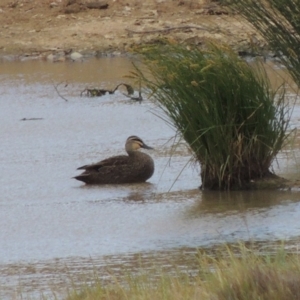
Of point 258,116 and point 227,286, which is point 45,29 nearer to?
point 258,116

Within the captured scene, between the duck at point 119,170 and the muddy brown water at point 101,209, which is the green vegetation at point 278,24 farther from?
the duck at point 119,170

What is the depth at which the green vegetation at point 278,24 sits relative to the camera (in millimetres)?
8117

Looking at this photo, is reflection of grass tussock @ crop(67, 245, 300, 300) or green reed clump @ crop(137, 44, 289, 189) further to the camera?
green reed clump @ crop(137, 44, 289, 189)

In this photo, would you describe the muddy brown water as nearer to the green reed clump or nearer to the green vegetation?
the green reed clump

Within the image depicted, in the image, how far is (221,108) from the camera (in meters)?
8.80

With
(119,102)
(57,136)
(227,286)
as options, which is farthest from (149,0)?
(227,286)

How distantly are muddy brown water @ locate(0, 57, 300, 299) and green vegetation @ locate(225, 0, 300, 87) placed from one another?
108 cm

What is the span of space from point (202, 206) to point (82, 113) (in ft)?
19.6

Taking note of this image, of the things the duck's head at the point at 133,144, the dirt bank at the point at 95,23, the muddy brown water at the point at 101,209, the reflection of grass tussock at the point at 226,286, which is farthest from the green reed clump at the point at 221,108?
the dirt bank at the point at 95,23

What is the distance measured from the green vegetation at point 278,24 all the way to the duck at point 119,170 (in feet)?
6.65

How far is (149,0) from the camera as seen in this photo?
2208cm

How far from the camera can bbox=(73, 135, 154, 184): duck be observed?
9958 millimetres

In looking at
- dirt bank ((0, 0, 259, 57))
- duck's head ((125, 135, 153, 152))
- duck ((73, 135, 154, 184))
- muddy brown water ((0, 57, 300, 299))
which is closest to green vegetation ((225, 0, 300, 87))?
muddy brown water ((0, 57, 300, 299))

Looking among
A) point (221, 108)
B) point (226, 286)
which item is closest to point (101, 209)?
point (221, 108)
